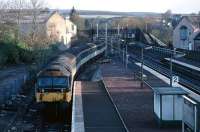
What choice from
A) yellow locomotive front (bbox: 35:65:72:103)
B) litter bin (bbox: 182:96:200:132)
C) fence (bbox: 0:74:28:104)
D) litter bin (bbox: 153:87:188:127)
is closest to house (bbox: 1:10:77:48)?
fence (bbox: 0:74:28:104)

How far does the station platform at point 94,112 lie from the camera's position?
2555cm

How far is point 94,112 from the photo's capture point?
3031 centimetres

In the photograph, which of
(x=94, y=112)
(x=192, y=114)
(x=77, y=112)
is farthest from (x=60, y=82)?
(x=192, y=114)

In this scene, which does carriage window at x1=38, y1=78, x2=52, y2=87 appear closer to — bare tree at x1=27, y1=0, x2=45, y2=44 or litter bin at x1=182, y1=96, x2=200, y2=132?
litter bin at x1=182, y1=96, x2=200, y2=132

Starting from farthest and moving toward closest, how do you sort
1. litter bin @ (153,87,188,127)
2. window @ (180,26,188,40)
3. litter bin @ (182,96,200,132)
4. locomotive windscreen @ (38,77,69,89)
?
window @ (180,26,188,40) < locomotive windscreen @ (38,77,69,89) < litter bin @ (153,87,188,127) < litter bin @ (182,96,200,132)

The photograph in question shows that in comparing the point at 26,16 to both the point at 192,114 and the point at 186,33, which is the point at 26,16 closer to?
the point at 186,33

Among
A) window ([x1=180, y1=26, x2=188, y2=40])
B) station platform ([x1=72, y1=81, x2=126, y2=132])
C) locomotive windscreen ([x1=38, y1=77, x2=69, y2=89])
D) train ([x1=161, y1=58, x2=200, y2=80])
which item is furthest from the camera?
window ([x1=180, y1=26, x2=188, y2=40])

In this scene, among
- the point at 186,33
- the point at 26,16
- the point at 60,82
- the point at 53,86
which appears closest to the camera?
the point at 53,86

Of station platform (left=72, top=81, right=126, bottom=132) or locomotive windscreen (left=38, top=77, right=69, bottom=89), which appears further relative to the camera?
locomotive windscreen (left=38, top=77, right=69, bottom=89)

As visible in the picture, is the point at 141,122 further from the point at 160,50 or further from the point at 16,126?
the point at 160,50

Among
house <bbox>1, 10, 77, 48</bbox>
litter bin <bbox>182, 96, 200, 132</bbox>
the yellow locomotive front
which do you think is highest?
house <bbox>1, 10, 77, 48</bbox>

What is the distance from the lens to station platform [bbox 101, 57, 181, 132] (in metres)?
25.4

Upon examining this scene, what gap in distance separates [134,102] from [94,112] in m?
4.04

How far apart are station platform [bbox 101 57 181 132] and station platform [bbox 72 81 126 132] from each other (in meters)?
0.48
